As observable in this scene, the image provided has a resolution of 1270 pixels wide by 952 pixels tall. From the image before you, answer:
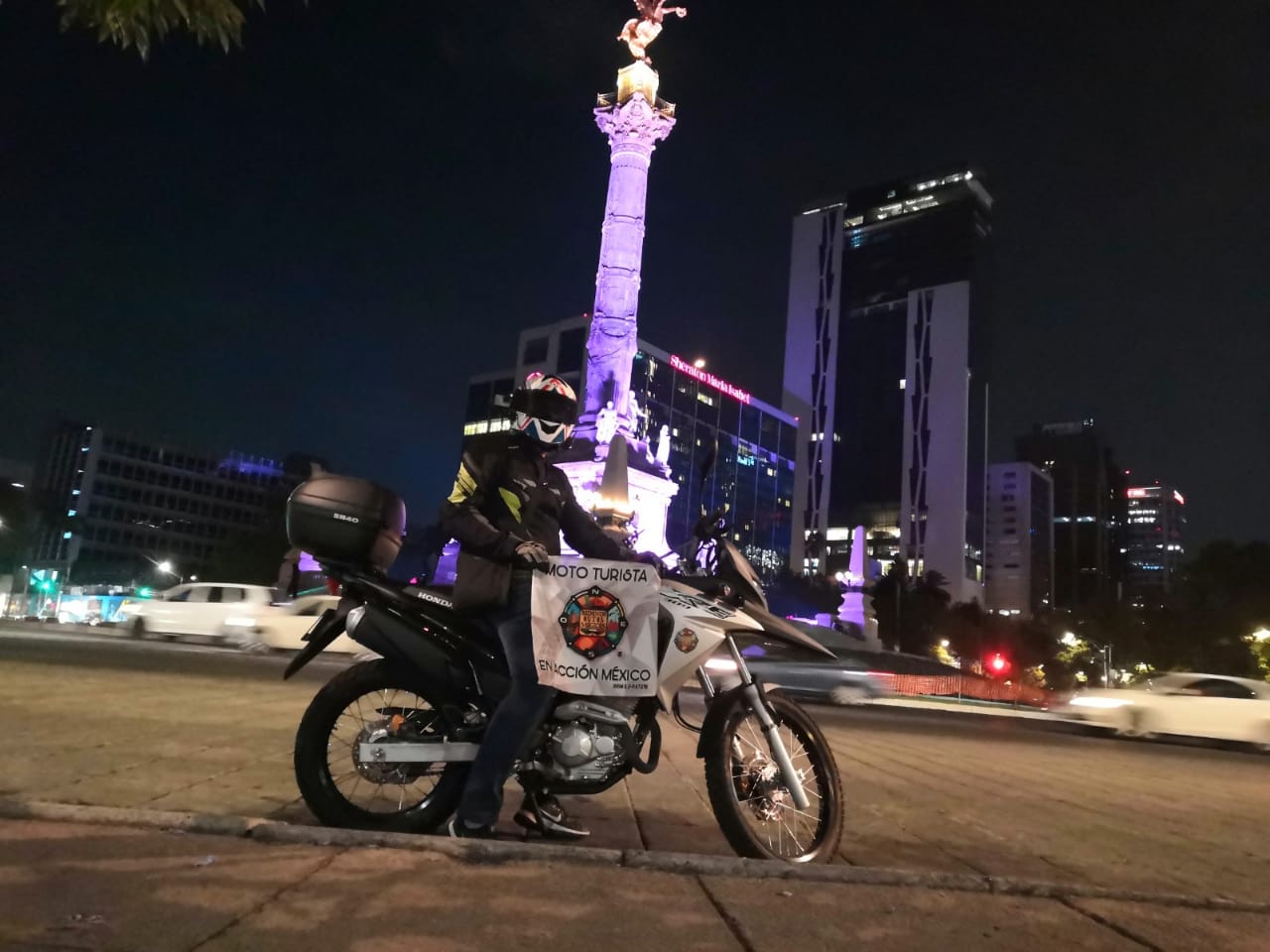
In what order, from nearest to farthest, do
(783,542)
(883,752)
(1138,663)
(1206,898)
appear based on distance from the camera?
(1206,898) < (883,752) < (1138,663) < (783,542)

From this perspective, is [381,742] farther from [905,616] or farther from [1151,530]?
[1151,530]

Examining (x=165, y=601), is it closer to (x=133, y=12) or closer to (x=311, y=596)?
(x=311, y=596)

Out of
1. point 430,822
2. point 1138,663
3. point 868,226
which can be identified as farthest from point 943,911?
point 868,226

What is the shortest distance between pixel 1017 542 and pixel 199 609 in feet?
398

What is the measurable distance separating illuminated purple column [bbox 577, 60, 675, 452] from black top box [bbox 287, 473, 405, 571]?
42034mm

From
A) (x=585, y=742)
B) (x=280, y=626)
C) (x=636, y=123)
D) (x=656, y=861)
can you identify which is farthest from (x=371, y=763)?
(x=636, y=123)

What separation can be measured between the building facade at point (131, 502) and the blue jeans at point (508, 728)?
8015 centimetres

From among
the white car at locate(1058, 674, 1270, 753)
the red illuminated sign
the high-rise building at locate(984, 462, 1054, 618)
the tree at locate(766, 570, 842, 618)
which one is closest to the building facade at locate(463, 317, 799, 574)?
the red illuminated sign

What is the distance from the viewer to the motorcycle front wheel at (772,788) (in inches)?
134

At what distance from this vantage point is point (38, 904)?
2373 mm

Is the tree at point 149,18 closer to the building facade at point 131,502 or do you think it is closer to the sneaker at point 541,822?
the sneaker at point 541,822

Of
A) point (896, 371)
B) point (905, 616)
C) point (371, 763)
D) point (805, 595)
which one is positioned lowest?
point (371, 763)

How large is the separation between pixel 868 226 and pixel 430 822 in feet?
450

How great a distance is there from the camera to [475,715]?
3600 mm
